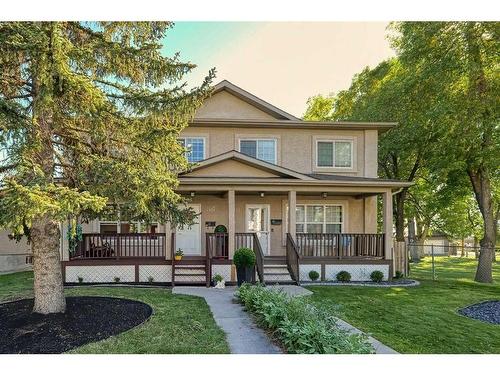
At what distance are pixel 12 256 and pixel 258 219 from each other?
1135cm

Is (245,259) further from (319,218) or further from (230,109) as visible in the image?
(230,109)

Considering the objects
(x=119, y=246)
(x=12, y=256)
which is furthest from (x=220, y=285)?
(x=12, y=256)

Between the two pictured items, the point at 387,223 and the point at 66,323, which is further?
the point at 387,223

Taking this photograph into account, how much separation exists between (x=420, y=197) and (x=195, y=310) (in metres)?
22.8

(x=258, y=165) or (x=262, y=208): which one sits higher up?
(x=258, y=165)

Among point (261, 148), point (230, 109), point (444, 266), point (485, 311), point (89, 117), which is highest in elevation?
point (230, 109)

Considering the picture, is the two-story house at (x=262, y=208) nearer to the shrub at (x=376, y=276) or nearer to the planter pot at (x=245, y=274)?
the shrub at (x=376, y=276)

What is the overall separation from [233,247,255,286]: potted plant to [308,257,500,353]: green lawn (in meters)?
1.90

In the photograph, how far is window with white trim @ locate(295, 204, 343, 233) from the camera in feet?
44.0

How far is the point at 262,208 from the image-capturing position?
1329 centimetres

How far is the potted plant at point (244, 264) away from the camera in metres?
10.1

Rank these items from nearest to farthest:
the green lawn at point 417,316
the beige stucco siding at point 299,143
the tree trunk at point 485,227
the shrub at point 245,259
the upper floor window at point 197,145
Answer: the green lawn at point 417,316 < the shrub at point 245,259 < the upper floor window at point 197,145 < the beige stucco siding at point 299,143 < the tree trunk at point 485,227

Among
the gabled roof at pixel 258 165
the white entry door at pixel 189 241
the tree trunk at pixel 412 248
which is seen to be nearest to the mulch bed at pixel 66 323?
the white entry door at pixel 189 241

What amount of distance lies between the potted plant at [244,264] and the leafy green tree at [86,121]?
328 cm
